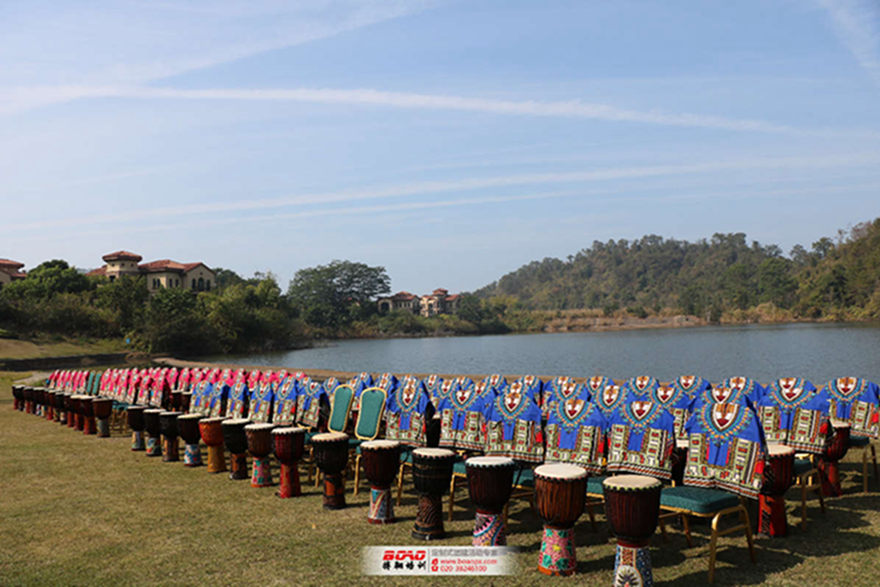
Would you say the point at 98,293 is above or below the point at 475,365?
above

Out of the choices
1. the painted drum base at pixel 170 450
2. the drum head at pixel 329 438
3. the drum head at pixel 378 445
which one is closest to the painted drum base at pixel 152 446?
the painted drum base at pixel 170 450

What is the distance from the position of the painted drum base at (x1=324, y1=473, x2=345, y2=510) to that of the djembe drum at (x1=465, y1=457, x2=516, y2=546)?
1.75m

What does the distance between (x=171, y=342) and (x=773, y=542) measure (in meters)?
53.9

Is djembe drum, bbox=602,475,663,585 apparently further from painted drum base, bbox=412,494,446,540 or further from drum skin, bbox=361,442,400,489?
drum skin, bbox=361,442,400,489

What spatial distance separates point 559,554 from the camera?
4.77m

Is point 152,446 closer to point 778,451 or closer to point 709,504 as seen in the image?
point 709,504

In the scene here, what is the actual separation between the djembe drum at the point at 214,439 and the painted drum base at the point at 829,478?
246 inches

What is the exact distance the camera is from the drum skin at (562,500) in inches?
188

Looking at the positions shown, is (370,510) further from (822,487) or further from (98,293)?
(98,293)

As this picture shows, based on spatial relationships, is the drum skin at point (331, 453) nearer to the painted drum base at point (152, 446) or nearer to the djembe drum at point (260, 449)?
the djembe drum at point (260, 449)

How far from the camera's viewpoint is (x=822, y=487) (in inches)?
254

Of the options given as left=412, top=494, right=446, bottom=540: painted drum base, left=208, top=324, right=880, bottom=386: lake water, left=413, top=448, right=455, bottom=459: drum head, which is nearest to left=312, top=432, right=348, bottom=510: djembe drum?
left=413, top=448, right=455, bottom=459: drum head

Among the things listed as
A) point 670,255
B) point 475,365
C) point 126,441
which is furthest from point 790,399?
point 670,255

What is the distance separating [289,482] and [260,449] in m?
0.64
